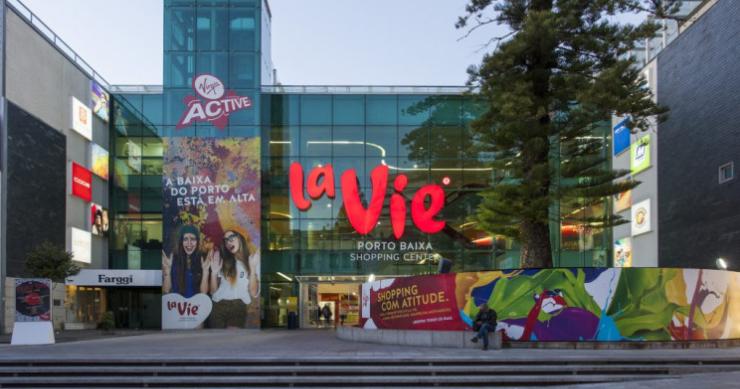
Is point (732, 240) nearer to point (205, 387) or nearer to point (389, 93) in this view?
point (389, 93)

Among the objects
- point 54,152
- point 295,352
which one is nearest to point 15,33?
point 54,152

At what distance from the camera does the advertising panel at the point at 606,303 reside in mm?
18156

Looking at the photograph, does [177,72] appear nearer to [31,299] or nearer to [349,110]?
[349,110]

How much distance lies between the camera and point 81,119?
36.1 meters

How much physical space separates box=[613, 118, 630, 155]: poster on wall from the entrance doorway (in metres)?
15.1

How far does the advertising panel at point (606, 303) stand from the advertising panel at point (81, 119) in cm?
2398

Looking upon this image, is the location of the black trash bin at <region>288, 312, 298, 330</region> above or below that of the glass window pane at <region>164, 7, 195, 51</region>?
below

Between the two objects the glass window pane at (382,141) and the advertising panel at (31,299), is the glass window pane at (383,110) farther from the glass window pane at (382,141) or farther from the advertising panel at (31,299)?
the advertising panel at (31,299)

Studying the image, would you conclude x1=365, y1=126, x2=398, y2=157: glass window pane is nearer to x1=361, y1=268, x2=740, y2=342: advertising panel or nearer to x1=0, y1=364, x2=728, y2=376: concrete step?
x1=361, y1=268, x2=740, y2=342: advertising panel

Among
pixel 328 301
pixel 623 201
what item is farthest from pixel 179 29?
pixel 623 201

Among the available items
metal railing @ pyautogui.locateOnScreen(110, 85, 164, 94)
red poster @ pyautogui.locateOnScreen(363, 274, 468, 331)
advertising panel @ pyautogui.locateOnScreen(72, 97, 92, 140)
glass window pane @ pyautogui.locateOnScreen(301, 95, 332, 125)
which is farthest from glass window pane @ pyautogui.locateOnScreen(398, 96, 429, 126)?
red poster @ pyautogui.locateOnScreen(363, 274, 468, 331)

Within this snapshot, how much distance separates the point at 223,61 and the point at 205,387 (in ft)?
84.3

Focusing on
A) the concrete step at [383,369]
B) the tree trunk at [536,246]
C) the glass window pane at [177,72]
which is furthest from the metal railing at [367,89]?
the concrete step at [383,369]

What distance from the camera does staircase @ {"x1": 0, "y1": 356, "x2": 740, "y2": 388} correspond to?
14.6 meters
